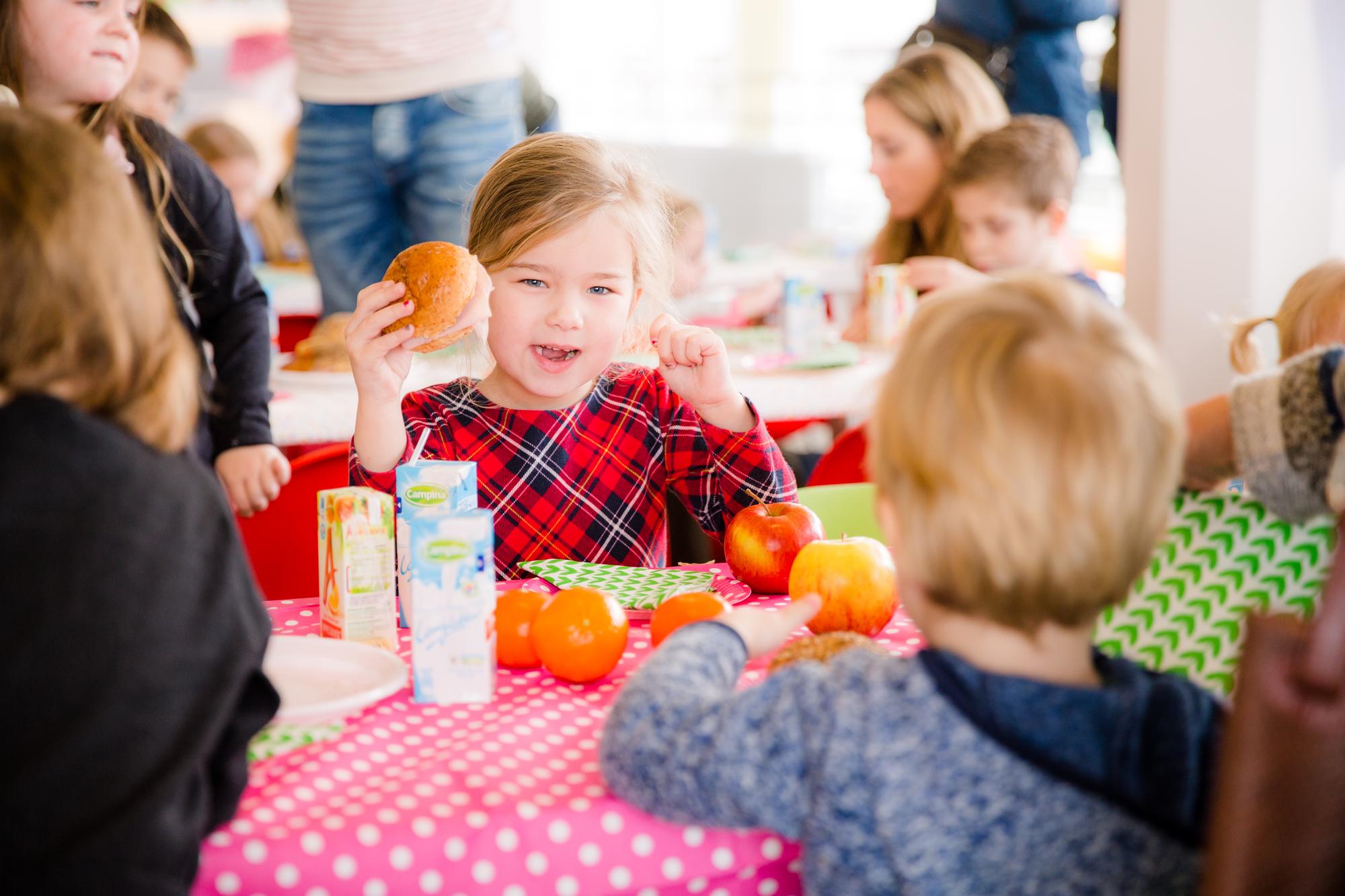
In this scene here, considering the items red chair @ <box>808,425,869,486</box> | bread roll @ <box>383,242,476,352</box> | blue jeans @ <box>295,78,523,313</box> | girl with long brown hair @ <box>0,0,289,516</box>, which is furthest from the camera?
blue jeans @ <box>295,78,523,313</box>

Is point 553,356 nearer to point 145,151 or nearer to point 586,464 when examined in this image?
point 586,464

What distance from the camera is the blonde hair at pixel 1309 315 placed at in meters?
1.67

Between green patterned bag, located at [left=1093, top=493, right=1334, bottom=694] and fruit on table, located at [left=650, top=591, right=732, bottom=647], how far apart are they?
1.32 feet

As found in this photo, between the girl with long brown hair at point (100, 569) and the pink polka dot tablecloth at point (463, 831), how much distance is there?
57 millimetres

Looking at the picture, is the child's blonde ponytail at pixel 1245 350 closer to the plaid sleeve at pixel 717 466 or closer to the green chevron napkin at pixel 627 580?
the plaid sleeve at pixel 717 466

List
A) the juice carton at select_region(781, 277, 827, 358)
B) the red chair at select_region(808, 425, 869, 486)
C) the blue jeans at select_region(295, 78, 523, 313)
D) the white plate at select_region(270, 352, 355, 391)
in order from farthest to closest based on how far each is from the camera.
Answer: the juice carton at select_region(781, 277, 827, 358) → the blue jeans at select_region(295, 78, 523, 313) → the white plate at select_region(270, 352, 355, 391) → the red chair at select_region(808, 425, 869, 486)

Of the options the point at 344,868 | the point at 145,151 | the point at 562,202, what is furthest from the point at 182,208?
the point at 344,868

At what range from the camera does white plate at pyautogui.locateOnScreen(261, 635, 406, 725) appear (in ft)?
4.07

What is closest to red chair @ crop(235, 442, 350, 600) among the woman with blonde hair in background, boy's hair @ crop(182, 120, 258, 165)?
the woman with blonde hair in background

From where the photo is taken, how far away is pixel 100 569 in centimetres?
97

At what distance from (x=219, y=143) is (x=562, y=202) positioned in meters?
3.73

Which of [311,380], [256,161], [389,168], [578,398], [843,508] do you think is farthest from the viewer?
[256,161]

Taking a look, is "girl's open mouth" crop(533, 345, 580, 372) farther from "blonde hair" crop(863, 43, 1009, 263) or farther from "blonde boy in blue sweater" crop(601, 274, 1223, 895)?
"blonde hair" crop(863, 43, 1009, 263)

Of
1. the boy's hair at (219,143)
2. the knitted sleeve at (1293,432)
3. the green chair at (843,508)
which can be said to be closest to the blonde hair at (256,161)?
the boy's hair at (219,143)
